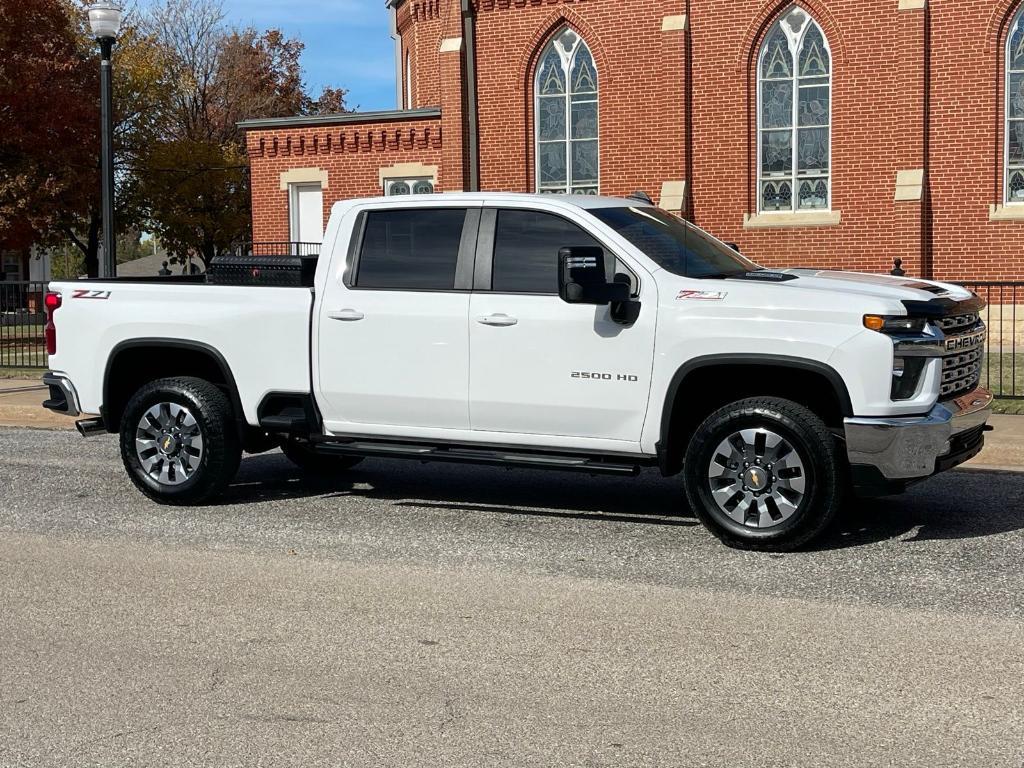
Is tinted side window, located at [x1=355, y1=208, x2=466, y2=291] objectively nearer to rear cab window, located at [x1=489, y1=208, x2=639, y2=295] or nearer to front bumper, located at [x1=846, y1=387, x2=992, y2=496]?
rear cab window, located at [x1=489, y1=208, x2=639, y2=295]

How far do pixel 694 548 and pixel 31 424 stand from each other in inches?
362

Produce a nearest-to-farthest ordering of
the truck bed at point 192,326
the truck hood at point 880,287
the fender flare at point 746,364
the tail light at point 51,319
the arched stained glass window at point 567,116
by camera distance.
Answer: the fender flare at point 746,364
the truck hood at point 880,287
the truck bed at point 192,326
the tail light at point 51,319
the arched stained glass window at point 567,116

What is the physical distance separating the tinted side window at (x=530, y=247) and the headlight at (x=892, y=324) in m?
1.73

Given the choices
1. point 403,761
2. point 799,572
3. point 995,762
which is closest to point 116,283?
point 799,572

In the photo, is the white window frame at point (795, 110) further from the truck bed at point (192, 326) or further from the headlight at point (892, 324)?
the headlight at point (892, 324)

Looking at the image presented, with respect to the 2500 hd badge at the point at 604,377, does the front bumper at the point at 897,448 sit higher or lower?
lower

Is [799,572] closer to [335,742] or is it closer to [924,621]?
[924,621]

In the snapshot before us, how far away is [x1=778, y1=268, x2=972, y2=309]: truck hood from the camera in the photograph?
7.10 m

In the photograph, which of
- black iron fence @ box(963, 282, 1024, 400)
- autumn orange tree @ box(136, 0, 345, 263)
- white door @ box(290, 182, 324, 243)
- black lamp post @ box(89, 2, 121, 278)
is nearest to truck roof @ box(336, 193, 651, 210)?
black iron fence @ box(963, 282, 1024, 400)

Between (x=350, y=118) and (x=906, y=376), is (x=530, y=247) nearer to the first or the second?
(x=906, y=376)

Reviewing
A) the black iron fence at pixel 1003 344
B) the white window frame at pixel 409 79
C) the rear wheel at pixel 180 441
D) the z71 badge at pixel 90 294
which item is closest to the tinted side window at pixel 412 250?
the rear wheel at pixel 180 441

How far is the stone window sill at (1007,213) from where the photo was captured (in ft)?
71.8

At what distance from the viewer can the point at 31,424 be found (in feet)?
46.2

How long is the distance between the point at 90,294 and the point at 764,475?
15.9 ft
